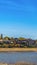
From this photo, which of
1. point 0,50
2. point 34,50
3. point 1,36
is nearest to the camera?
point 0,50

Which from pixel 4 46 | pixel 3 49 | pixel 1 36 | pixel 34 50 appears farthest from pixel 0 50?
pixel 1 36

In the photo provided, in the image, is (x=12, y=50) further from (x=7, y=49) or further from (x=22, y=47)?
(x=22, y=47)

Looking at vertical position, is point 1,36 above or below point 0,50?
above

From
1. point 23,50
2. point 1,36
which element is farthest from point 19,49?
point 1,36

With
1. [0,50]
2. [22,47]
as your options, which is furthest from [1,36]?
[0,50]

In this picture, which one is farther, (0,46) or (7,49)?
(0,46)

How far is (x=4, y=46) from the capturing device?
66.2m

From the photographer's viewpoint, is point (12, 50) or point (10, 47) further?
point (10, 47)

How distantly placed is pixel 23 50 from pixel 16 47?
489 centimetres

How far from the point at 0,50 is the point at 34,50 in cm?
995

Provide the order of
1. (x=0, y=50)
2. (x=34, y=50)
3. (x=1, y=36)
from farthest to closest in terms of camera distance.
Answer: (x=1, y=36) → (x=34, y=50) → (x=0, y=50)

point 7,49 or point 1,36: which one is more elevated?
point 1,36

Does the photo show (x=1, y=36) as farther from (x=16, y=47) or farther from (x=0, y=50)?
(x=0, y=50)

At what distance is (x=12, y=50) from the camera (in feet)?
204
